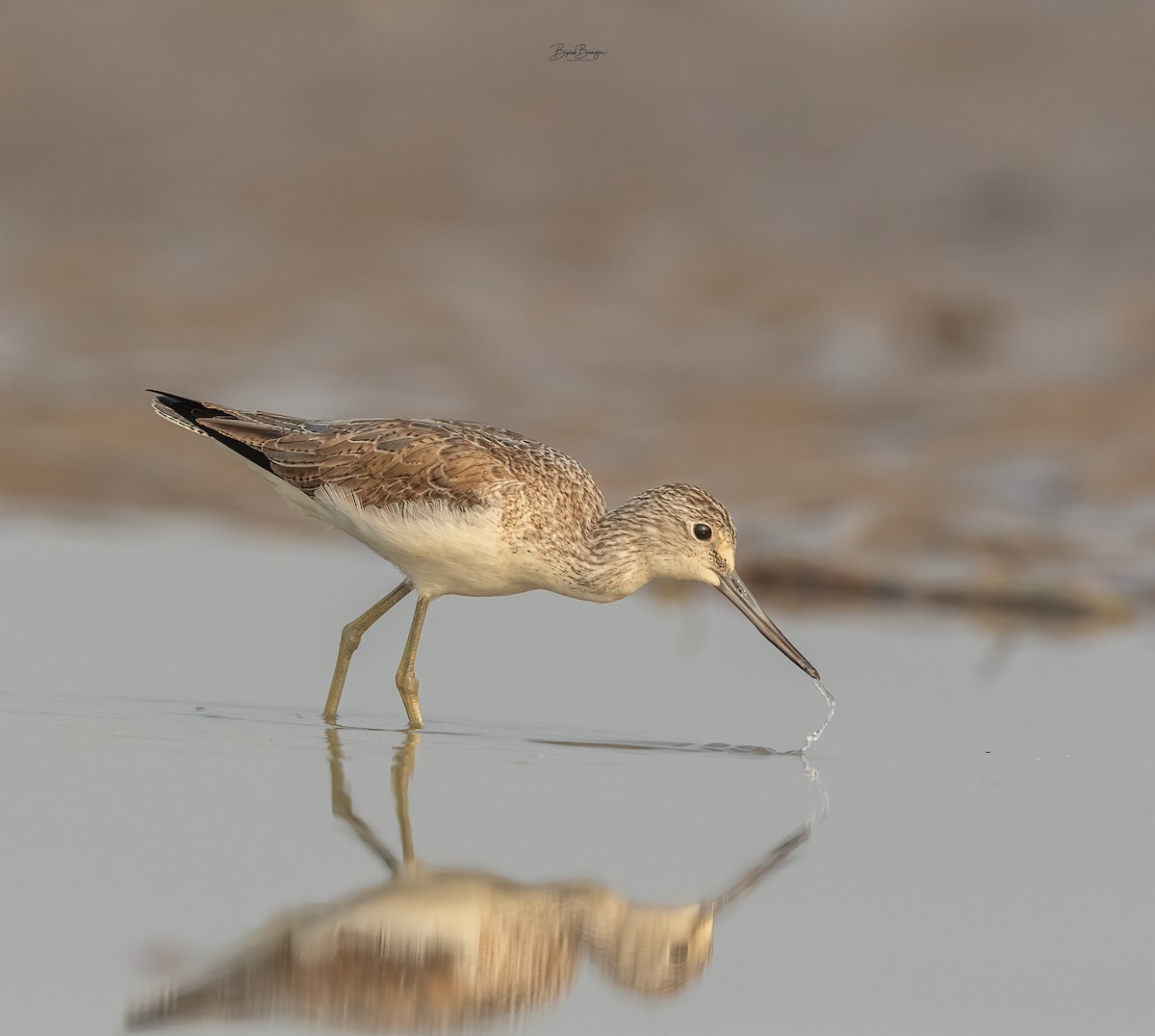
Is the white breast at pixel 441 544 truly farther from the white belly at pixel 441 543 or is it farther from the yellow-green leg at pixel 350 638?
the yellow-green leg at pixel 350 638

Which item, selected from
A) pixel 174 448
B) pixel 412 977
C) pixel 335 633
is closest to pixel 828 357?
pixel 174 448

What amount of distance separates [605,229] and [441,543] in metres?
9.67

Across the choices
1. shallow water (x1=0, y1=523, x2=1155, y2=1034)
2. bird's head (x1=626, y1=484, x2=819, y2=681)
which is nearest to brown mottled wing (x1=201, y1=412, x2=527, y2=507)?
bird's head (x1=626, y1=484, x2=819, y2=681)

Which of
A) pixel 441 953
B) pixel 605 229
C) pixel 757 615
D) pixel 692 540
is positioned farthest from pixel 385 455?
pixel 605 229

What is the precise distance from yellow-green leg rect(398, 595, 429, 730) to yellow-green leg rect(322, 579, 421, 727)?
0.02 m

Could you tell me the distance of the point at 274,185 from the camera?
1744cm

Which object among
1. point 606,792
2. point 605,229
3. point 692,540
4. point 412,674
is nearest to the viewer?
point 606,792

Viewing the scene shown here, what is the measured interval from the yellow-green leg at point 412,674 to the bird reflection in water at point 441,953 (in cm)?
203

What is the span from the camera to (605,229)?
1731 cm

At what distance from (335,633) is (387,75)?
9.85 m

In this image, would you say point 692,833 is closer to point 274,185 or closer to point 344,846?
point 344,846

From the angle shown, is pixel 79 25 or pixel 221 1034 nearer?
pixel 221 1034

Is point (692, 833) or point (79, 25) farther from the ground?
point (79, 25)

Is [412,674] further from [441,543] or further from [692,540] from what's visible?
[692,540]
